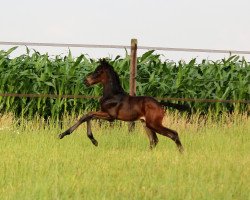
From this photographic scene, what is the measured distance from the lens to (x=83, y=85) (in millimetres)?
16125

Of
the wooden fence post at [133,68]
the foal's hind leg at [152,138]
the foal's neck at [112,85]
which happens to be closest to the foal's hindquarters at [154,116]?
the foal's hind leg at [152,138]

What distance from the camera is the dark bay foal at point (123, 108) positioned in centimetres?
1056

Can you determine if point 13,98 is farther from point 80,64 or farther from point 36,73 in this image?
point 80,64

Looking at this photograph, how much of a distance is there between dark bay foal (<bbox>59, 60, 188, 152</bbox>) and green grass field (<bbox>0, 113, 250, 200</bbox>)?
447 millimetres

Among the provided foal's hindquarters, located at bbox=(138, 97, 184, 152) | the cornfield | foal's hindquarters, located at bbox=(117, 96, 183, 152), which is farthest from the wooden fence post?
foal's hindquarters, located at bbox=(138, 97, 184, 152)

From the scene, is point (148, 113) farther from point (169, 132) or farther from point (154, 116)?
point (169, 132)

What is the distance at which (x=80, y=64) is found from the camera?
1648 cm

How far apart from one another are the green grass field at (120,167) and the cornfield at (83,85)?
2.47 m

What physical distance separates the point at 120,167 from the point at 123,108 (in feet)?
7.34

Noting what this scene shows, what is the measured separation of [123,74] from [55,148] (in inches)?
231

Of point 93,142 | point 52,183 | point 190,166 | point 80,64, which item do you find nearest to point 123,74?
point 80,64

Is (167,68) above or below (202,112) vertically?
above

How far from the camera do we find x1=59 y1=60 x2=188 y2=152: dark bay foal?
10.6m

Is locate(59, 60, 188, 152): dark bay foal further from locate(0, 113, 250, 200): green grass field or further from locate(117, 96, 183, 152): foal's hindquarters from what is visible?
locate(0, 113, 250, 200): green grass field
